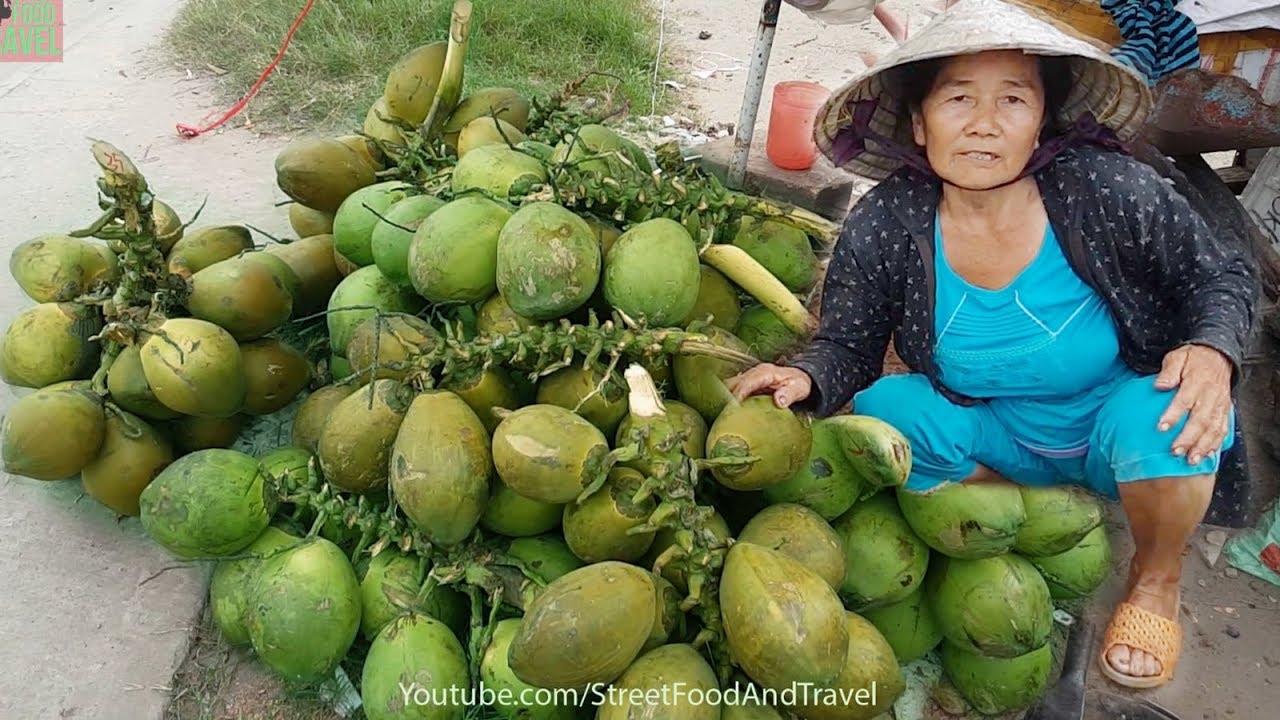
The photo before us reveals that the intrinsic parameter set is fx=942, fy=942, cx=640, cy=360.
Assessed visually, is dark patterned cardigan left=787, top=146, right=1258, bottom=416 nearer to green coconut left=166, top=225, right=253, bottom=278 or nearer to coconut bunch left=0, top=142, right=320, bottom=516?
coconut bunch left=0, top=142, right=320, bottom=516

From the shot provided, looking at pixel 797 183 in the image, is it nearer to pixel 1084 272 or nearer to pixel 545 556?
pixel 1084 272

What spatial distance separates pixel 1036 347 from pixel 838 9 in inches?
70.2

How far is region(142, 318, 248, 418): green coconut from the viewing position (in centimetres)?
212

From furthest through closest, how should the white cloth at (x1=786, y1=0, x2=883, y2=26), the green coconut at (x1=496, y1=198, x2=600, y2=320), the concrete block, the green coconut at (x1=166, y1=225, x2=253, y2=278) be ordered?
1. the concrete block
2. the white cloth at (x1=786, y1=0, x2=883, y2=26)
3. the green coconut at (x1=166, y1=225, x2=253, y2=278)
4. the green coconut at (x1=496, y1=198, x2=600, y2=320)

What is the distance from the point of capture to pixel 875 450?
190 cm

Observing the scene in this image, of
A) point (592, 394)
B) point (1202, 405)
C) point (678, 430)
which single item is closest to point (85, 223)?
point (592, 394)

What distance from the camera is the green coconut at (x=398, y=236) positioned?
2.25 metres

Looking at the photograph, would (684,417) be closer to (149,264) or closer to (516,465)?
(516,465)

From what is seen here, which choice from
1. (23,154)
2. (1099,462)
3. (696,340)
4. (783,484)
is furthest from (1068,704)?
(23,154)

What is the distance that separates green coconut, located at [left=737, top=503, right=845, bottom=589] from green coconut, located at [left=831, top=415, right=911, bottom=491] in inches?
6.2

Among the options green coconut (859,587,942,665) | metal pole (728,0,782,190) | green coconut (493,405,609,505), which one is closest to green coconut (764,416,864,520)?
green coconut (859,587,942,665)

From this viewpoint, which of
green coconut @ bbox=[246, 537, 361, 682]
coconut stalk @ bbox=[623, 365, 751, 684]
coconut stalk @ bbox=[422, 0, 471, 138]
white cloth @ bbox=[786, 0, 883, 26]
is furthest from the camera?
white cloth @ bbox=[786, 0, 883, 26]

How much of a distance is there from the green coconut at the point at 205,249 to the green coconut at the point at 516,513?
3.84ft

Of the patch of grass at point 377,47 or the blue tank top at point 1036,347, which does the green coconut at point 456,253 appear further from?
the patch of grass at point 377,47
